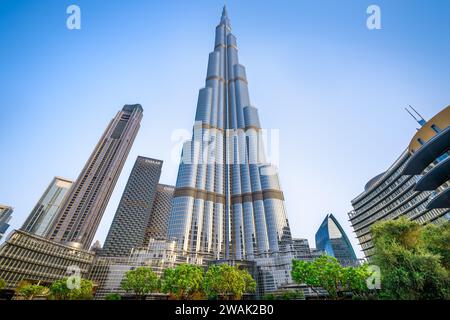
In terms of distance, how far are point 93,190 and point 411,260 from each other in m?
175

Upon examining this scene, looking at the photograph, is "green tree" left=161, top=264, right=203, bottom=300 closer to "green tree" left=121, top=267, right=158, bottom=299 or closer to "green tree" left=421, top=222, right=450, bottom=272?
"green tree" left=121, top=267, right=158, bottom=299

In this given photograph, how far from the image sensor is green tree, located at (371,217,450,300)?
22422mm

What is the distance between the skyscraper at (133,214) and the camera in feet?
509

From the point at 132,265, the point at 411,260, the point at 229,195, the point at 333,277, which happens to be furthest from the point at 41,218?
the point at 411,260

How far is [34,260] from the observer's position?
7044 cm

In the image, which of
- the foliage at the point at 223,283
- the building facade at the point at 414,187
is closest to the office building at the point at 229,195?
the building facade at the point at 414,187

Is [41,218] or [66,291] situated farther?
[41,218]

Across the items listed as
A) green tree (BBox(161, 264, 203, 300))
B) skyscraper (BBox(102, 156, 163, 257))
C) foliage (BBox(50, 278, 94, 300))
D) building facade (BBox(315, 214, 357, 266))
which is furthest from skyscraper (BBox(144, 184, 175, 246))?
green tree (BBox(161, 264, 203, 300))

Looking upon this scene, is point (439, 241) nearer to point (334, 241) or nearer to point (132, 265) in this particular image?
point (132, 265)

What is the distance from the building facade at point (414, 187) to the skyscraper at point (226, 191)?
3678cm
